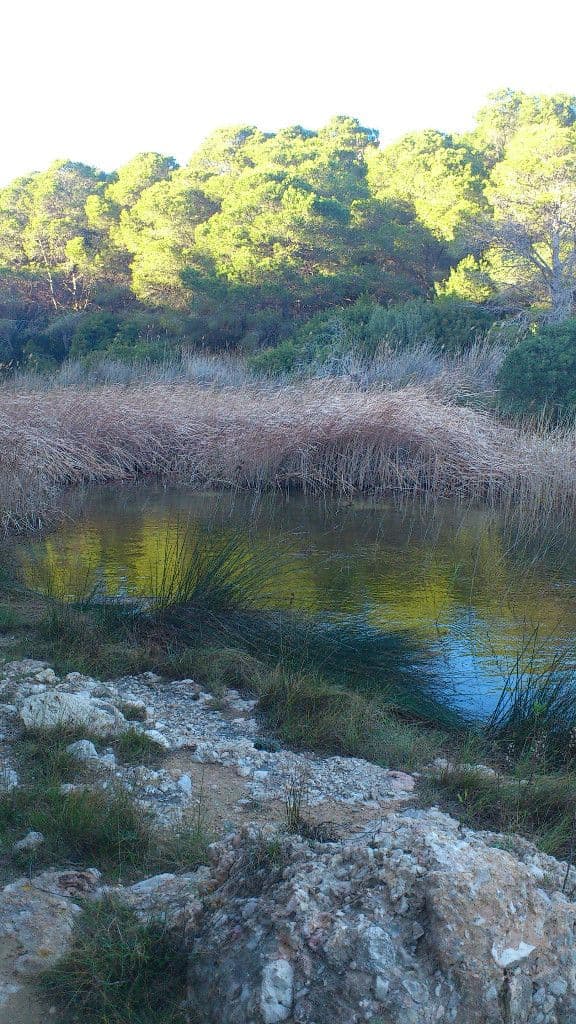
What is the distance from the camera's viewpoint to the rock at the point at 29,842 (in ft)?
9.90

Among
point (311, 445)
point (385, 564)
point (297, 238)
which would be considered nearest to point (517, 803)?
point (385, 564)

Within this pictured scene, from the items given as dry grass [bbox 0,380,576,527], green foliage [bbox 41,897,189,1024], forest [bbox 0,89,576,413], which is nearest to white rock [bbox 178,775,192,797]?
green foliage [bbox 41,897,189,1024]

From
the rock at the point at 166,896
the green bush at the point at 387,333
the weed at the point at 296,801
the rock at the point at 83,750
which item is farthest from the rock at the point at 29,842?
the green bush at the point at 387,333

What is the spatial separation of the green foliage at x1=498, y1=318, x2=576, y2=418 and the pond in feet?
13.4

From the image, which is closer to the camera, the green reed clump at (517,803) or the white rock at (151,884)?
the white rock at (151,884)

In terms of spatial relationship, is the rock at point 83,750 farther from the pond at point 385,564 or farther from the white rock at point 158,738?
the pond at point 385,564

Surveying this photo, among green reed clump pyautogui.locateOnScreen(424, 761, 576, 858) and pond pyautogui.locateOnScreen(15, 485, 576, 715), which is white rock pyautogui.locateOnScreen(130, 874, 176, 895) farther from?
pond pyautogui.locateOnScreen(15, 485, 576, 715)

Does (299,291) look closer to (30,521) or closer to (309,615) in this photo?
(30,521)

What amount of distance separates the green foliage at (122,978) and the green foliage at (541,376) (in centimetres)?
1402

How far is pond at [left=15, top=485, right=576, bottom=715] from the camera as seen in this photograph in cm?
643

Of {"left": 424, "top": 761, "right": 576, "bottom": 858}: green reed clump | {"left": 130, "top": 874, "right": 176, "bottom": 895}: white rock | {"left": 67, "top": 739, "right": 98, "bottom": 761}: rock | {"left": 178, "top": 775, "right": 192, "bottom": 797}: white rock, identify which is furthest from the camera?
{"left": 67, "top": 739, "right": 98, "bottom": 761}: rock

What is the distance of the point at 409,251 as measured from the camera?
28859mm

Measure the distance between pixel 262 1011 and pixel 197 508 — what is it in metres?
10.3

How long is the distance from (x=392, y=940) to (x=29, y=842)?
1.43 metres
